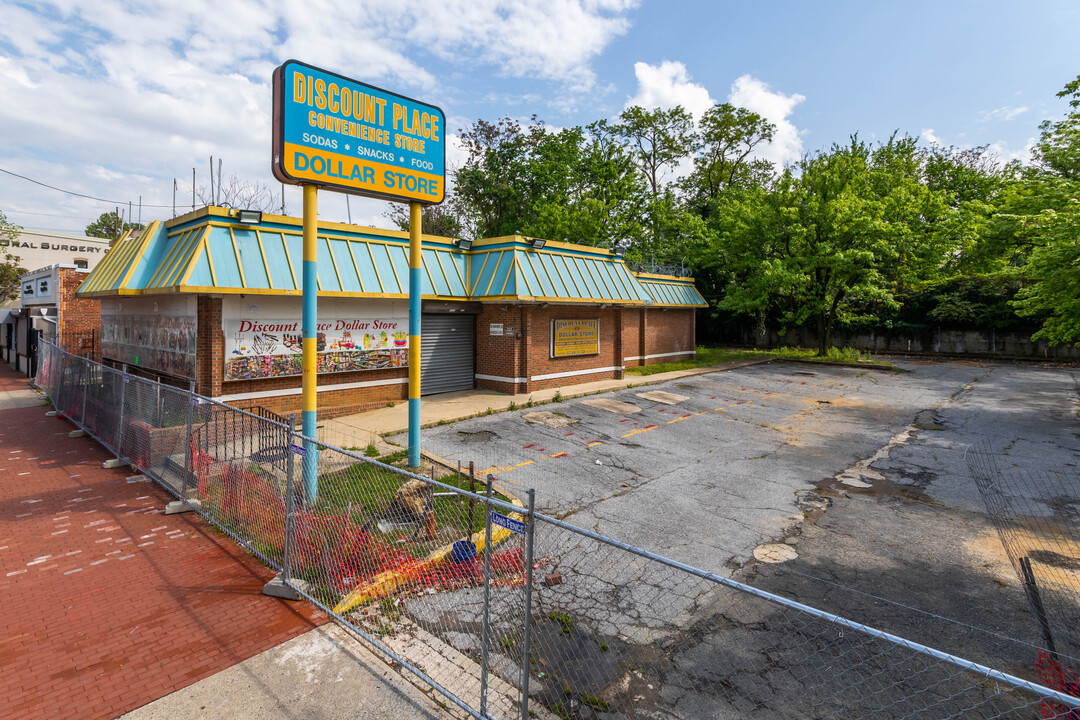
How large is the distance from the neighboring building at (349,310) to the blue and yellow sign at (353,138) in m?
4.89

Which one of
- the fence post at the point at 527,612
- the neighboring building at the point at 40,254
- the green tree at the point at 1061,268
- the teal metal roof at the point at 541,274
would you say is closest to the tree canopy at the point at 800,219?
the green tree at the point at 1061,268

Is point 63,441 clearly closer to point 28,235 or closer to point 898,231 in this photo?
point 898,231

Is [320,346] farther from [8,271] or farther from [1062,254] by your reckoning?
[8,271]

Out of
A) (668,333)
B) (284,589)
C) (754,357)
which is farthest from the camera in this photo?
(754,357)

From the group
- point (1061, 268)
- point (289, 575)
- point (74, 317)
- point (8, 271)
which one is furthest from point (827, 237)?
point (8, 271)

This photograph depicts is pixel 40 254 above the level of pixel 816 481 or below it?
above

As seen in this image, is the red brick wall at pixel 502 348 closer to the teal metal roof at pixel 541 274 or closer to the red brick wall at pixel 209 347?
the teal metal roof at pixel 541 274

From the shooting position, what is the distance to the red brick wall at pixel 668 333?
2538 centimetres

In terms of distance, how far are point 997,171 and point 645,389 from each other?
47.9m

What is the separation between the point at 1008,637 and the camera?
5074mm

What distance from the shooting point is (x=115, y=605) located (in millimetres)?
5555

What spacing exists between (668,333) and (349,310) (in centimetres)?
1671

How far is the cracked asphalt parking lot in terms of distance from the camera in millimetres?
6016

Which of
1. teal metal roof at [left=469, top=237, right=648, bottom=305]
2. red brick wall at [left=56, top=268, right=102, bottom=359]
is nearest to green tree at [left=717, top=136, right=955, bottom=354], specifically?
teal metal roof at [left=469, top=237, right=648, bottom=305]
